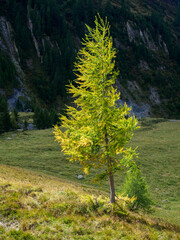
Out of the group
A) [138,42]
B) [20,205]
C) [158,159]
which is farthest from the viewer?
[138,42]

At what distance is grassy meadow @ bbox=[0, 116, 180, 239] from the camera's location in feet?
28.3

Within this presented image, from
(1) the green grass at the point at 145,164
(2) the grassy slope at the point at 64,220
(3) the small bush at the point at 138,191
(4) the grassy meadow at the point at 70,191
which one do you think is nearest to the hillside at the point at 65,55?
(1) the green grass at the point at 145,164

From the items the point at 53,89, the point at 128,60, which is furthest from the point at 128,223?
the point at 128,60

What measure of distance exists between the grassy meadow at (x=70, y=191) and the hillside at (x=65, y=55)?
6832cm

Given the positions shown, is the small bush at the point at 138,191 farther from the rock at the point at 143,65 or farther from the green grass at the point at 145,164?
the rock at the point at 143,65

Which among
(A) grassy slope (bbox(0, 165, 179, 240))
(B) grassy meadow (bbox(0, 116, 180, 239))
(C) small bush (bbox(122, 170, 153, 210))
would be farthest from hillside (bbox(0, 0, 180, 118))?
Result: (A) grassy slope (bbox(0, 165, 179, 240))

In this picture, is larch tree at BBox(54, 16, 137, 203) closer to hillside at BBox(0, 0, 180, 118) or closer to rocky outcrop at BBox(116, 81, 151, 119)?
hillside at BBox(0, 0, 180, 118)

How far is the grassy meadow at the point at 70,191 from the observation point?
863 cm

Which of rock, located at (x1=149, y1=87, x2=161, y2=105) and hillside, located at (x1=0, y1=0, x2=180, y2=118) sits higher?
hillside, located at (x1=0, y1=0, x2=180, y2=118)

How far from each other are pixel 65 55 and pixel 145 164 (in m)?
117

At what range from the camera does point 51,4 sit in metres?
147

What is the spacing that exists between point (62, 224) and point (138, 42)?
186 m

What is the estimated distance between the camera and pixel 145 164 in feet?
135

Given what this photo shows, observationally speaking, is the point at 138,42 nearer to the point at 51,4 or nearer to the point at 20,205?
the point at 51,4
